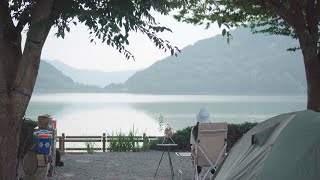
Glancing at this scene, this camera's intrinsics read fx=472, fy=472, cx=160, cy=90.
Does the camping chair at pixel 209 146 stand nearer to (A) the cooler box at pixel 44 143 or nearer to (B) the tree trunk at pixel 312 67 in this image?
(A) the cooler box at pixel 44 143

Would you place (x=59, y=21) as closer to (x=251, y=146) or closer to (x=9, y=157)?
(x=9, y=157)

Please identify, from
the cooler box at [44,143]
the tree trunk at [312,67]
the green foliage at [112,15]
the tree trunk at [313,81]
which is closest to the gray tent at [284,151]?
the green foliage at [112,15]

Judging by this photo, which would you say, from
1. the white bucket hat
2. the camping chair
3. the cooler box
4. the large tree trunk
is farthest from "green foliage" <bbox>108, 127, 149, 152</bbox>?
the large tree trunk

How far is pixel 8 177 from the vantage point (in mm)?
7242

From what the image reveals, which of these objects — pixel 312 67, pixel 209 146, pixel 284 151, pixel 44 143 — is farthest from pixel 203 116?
pixel 284 151

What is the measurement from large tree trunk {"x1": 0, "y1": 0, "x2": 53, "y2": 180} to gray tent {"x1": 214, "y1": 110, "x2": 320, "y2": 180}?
3.38 metres

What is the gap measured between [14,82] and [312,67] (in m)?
8.67

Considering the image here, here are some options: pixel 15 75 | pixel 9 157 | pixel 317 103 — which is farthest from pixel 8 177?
pixel 317 103

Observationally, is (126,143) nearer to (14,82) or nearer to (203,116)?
(203,116)

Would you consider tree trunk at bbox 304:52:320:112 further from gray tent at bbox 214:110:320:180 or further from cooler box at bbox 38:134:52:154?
gray tent at bbox 214:110:320:180

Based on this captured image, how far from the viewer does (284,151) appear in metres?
5.04

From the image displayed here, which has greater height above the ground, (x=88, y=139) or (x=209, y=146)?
(x=209, y=146)

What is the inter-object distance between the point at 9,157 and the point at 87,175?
13.3 ft

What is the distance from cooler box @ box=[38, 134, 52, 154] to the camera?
1003 cm
